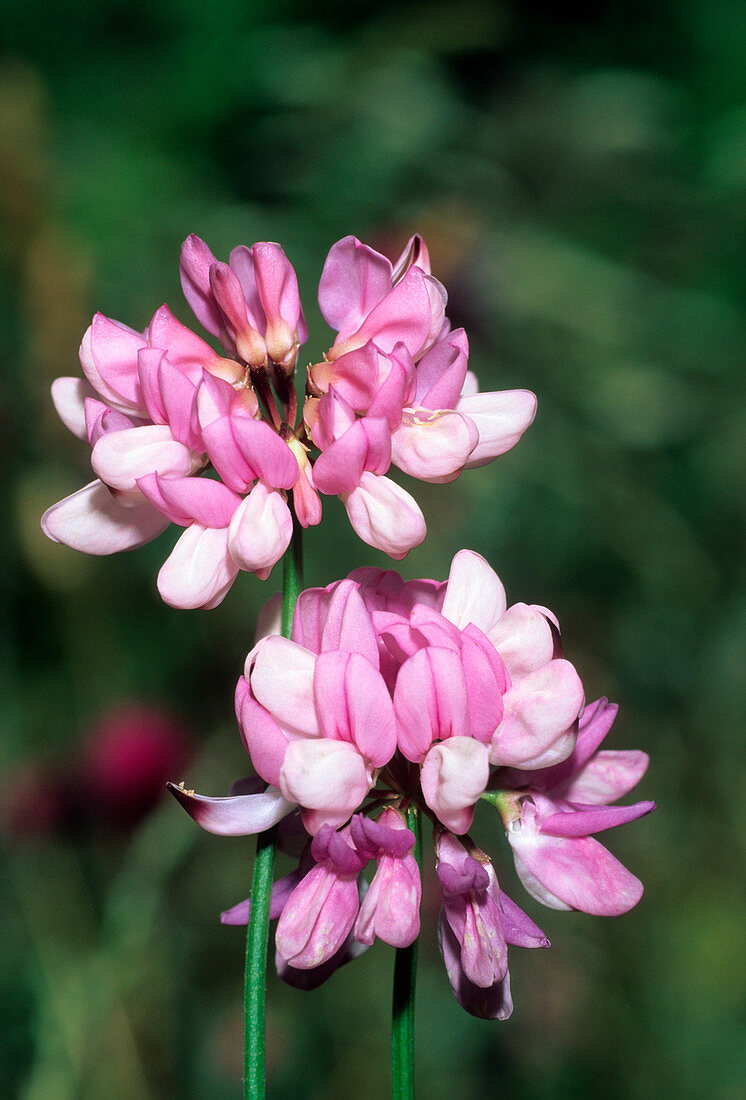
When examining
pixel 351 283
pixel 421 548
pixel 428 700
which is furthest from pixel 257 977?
pixel 421 548

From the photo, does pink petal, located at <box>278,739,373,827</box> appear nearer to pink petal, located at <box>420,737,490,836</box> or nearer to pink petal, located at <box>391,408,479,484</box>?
pink petal, located at <box>420,737,490,836</box>

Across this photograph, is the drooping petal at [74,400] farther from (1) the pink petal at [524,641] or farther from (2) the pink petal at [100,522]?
(1) the pink petal at [524,641]

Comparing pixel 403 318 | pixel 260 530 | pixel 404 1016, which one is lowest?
pixel 404 1016

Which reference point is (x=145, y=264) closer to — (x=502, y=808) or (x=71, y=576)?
(x=71, y=576)

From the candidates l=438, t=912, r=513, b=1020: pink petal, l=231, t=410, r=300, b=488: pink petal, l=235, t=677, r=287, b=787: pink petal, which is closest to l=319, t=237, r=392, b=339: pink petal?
l=231, t=410, r=300, b=488: pink petal

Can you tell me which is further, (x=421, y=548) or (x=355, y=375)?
(x=421, y=548)

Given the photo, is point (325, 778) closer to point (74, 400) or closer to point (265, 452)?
point (265, 452)

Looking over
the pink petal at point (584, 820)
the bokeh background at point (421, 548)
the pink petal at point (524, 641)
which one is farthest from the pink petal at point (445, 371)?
the bokeh background at point (421, 548)
